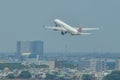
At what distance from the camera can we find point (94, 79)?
505ft

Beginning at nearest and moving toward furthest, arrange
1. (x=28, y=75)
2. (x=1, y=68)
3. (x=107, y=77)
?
1. (x=107, y=77)
2. (x=28, y=75)
3. (x=1, y=68)

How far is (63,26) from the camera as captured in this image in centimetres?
6994

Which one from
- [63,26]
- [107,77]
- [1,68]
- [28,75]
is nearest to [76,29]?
[63,26]

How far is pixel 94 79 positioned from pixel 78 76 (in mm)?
12078

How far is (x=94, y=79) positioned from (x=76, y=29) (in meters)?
85.4

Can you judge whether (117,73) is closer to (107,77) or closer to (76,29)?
(107,77)

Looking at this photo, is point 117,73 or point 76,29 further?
point 117,73

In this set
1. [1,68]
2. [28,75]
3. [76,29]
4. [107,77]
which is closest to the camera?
[76,29]

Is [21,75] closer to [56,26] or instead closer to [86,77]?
[86,77]

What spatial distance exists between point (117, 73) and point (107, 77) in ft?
20.6

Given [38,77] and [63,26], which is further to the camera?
[38,77]

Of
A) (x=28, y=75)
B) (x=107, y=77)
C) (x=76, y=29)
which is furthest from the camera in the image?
(x=28, y=75)

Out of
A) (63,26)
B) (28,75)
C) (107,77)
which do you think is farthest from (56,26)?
(28,75)

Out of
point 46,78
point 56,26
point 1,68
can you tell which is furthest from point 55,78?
point 56,26
